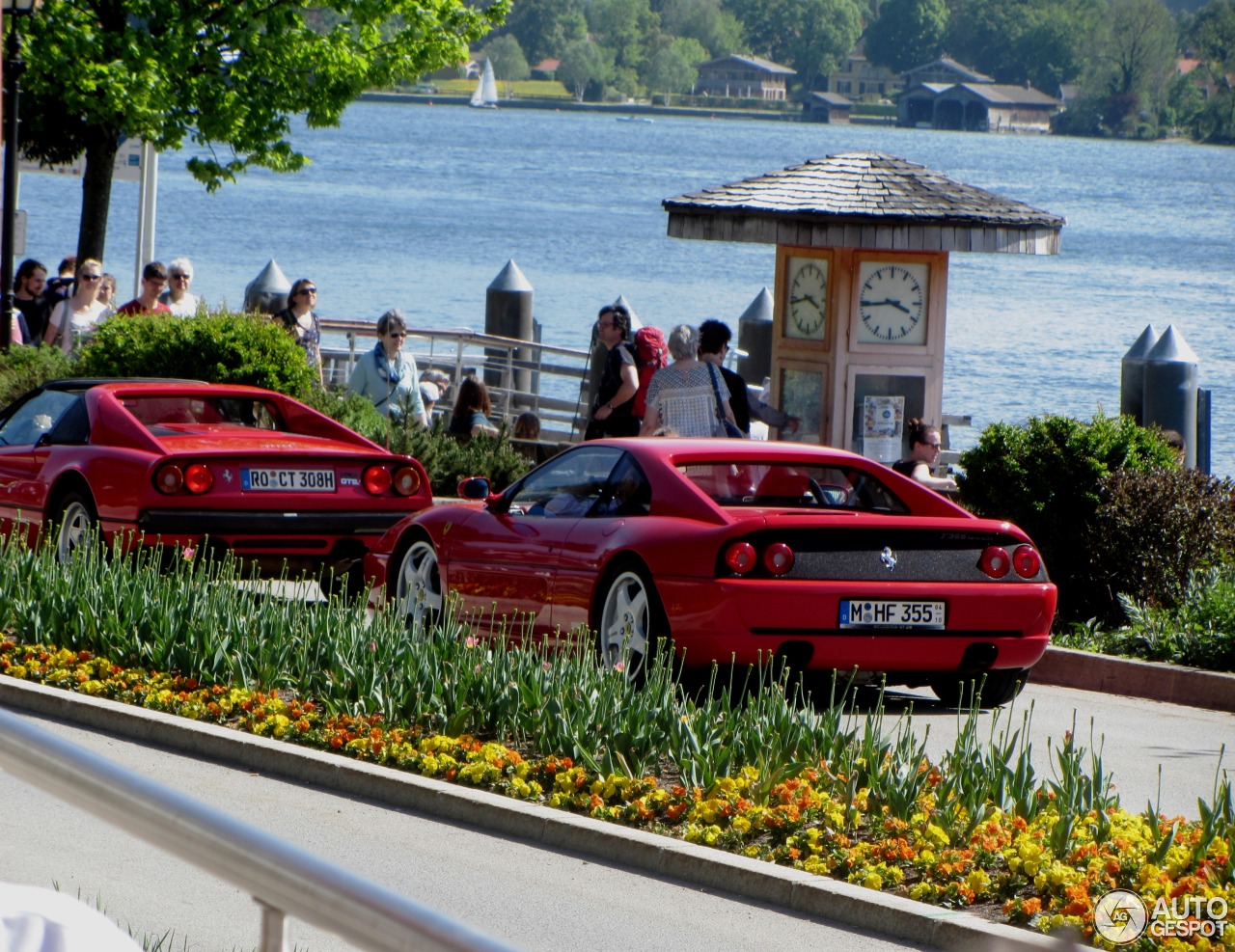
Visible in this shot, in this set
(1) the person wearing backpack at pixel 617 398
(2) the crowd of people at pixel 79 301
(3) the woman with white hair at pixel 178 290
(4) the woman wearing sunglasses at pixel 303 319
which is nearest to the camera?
(1) the person wearing backpack at pixel 617 398

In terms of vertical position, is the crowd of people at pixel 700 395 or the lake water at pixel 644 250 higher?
the lake water at pixel 644 250

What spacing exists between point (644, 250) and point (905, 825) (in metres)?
79.3

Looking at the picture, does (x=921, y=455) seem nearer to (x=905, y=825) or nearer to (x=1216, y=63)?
(x=905, y=825)

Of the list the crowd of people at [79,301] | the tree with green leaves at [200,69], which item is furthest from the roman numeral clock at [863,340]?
the tree with green leaves at [200,69]

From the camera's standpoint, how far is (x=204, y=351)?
636 inches

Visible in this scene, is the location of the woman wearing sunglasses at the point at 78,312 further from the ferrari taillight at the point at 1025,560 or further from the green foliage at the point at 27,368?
the ferrari taillight at the point at 1025,560

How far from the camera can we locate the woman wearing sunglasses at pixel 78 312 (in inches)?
732

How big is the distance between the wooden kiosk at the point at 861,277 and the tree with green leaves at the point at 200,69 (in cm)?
822

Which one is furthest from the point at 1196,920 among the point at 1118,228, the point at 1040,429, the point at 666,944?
the point at 1118,228

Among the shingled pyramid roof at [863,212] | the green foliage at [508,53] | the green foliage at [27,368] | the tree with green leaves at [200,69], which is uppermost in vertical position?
the green foliage at [508,53]

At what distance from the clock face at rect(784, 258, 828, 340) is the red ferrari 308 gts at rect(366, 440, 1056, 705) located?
16.1ft

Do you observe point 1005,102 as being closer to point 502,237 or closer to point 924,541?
point 502,237

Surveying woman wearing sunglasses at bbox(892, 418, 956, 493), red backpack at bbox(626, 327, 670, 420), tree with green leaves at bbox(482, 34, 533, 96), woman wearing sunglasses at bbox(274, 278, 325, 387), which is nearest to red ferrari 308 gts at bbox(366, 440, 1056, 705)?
red backpack at bbox(626, 327, 670, 420)

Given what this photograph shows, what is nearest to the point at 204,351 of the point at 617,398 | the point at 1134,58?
the point at 617,398
